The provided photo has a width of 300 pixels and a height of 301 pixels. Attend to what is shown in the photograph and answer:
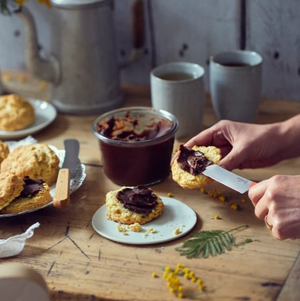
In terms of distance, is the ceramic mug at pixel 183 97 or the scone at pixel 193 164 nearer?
the scone at pixel 193 164

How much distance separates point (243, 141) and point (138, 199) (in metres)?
0.30

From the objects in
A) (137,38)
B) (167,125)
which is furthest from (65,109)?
(167,125)

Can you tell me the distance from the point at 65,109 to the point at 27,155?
0.43 m

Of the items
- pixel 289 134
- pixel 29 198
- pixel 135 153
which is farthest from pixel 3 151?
pixel 289 134

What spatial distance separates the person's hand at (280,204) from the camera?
1.04 m

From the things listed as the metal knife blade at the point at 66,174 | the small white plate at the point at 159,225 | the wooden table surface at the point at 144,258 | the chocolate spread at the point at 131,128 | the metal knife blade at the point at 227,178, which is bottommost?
the wooden table surface at the point at 144,258

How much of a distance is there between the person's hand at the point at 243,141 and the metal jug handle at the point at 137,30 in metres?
0.59

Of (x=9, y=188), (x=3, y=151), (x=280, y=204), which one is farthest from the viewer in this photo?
(x=3, y=151)

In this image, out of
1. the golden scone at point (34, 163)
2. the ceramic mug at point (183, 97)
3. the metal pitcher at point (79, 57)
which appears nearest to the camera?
the golden scone at point (34, 163)

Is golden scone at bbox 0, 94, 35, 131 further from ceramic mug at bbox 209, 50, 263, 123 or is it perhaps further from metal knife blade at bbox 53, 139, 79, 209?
ceramic mug at bbox 209, 50, 263, 123

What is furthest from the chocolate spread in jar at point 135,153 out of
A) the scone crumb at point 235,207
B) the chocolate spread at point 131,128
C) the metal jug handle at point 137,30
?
the metal jug handle at point 137,30

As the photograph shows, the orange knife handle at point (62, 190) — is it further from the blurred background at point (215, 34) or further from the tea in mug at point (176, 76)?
the blurred background at point (215, 34)

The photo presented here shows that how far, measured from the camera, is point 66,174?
1271 mm

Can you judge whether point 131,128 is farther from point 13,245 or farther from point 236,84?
point 13,245
